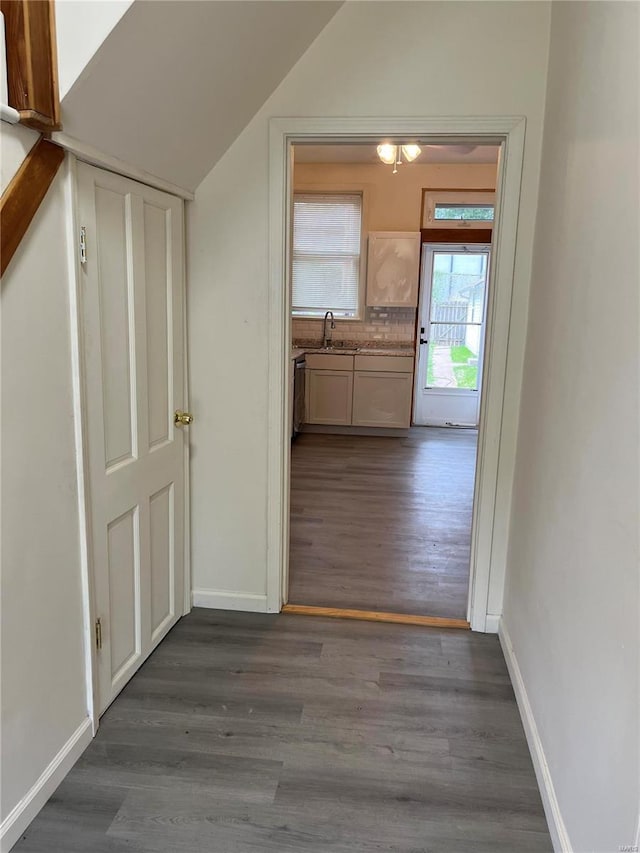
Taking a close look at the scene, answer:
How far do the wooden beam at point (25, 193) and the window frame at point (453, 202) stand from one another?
5.82 metres

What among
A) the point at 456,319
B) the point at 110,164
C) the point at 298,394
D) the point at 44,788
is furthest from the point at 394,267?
the point at 44,788

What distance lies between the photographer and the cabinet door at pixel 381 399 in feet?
21.0

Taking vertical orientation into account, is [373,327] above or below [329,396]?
above

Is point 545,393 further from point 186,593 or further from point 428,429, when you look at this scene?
point 428,429

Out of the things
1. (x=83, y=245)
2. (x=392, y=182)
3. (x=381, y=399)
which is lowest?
(x=381, y=399)

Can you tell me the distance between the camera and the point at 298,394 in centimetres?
624

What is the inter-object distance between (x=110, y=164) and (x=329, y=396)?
477 cm

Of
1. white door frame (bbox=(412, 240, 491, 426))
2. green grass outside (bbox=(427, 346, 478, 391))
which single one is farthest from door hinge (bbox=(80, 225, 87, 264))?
green grass outside (bbox=(427, 346, 478, 391))

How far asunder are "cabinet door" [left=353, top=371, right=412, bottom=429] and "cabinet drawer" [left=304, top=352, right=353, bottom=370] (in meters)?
0.15

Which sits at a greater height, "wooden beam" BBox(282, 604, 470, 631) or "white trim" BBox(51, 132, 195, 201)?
"white trim" BBox(51, 132, 195, 201)

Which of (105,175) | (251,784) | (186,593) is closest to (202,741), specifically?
(251,784)

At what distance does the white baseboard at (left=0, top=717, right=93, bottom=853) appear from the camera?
5.06 ft

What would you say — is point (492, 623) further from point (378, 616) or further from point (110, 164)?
point (110, 164)

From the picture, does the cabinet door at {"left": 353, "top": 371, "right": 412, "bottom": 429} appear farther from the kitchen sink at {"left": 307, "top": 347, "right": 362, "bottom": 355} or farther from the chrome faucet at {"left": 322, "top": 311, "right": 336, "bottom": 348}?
the chrome faucet at {"left": 322, "top": 311, "right": 336, "bottom": 348}
